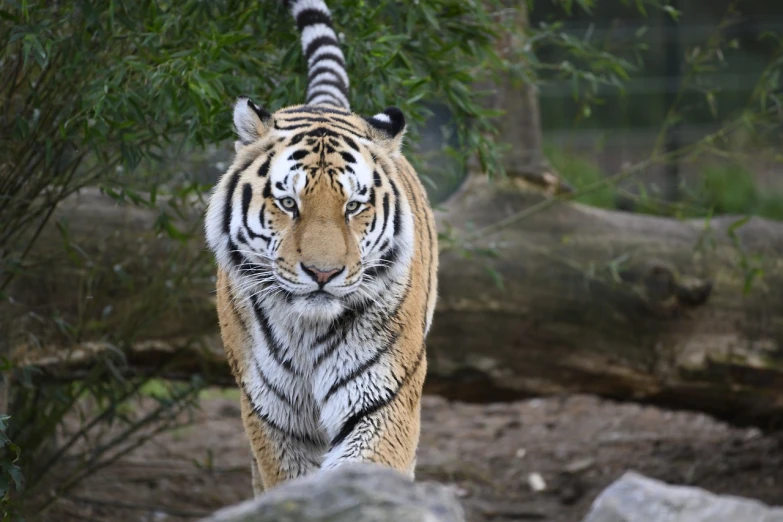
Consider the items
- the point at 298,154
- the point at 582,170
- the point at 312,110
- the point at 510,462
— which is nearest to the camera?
the point at 298,154

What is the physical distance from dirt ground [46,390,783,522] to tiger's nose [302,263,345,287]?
2.08 metres

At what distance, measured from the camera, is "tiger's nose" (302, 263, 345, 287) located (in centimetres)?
286

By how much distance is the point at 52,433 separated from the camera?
173 inches

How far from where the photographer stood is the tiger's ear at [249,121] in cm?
307

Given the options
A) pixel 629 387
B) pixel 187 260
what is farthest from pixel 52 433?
pixel 629 387

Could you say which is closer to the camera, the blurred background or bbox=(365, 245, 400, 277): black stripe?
bbox=(365, 245, 400, 277): black stripe

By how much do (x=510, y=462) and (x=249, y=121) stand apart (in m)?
3.34

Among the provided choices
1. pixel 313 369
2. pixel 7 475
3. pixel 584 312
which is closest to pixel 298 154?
pixel 313 369

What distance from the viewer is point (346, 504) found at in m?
1.62

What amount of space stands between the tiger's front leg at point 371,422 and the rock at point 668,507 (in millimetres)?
1298

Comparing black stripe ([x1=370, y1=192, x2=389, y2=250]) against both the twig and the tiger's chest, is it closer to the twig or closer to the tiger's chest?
the tiger's chest

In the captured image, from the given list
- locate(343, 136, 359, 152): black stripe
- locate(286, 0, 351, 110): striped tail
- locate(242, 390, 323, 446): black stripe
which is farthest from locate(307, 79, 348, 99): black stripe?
locate(242, 390, 323, 446): black stripe

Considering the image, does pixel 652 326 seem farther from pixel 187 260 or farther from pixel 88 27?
pixel 88 27

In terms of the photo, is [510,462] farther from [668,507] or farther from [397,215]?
[668,507]
